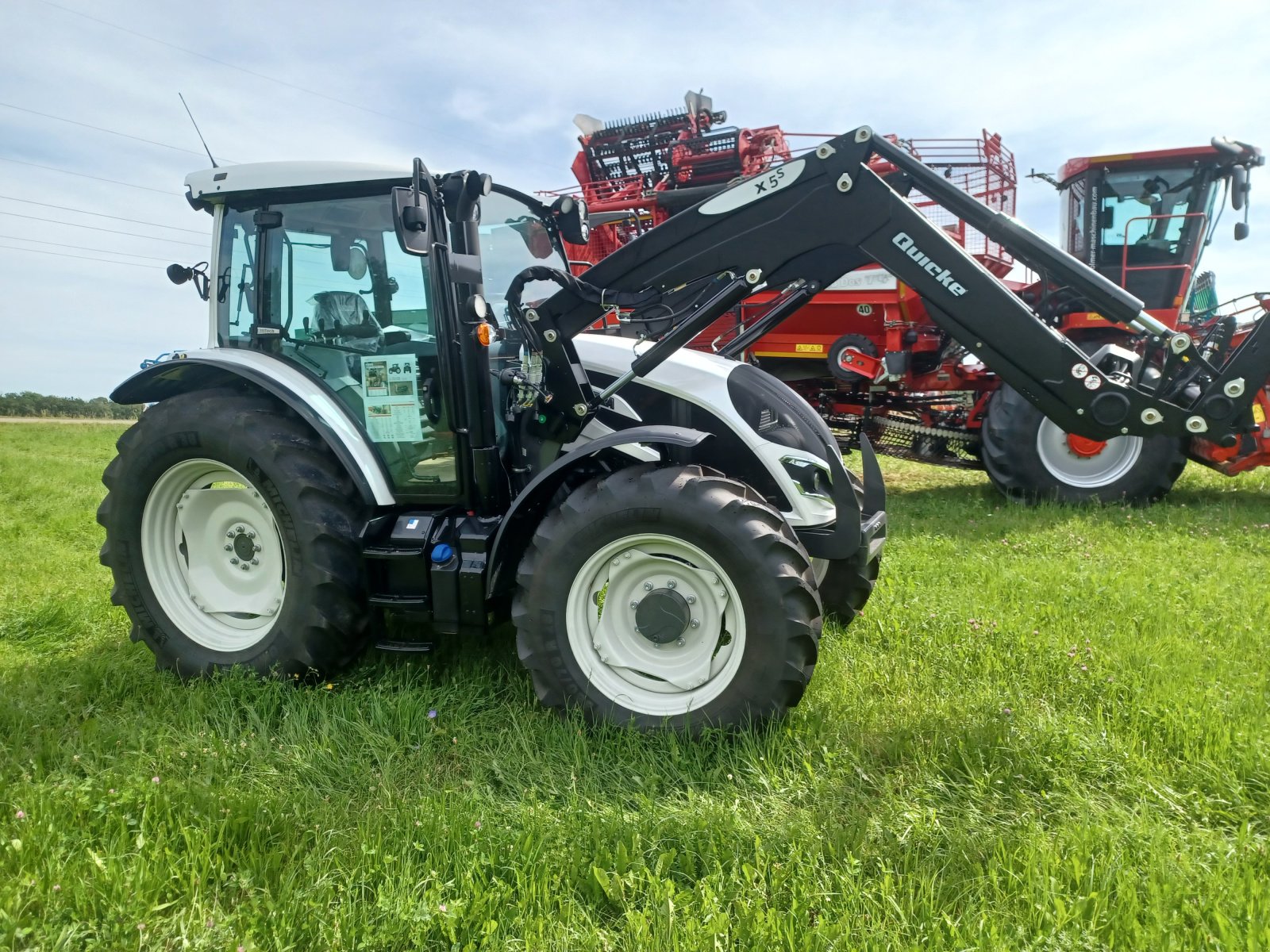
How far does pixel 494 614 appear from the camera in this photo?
11.5ft

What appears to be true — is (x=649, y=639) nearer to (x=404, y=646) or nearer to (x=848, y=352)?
(x=404, y=646)

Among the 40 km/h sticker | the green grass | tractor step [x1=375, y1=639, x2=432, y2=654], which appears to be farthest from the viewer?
tractor step [x1=375, y1=639, x2=432, y2=654]

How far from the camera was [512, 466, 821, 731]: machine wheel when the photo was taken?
9.18 ft

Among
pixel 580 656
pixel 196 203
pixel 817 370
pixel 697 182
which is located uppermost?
pixel 697 182

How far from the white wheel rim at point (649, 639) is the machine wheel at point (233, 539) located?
1.13 m

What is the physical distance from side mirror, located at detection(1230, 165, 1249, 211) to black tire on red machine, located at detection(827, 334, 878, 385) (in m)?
3.52

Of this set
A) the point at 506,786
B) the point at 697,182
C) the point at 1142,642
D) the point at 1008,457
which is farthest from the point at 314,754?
the point at 697,182

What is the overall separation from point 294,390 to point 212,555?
1.00m

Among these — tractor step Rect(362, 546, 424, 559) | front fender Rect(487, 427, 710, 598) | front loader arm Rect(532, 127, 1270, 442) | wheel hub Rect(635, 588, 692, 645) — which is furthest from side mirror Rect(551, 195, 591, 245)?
wheel hub Rect(635, 588, 692, 645)

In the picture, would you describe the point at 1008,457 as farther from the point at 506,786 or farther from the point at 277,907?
the point at 277,907

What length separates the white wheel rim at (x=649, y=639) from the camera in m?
2.96

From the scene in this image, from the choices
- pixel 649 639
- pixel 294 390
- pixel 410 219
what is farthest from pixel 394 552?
pixel 410 219

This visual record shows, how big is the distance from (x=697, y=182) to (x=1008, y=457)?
490 centimetres

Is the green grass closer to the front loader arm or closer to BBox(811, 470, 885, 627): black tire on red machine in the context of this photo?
BBox(811, 470, 885, 627): black tire on red machine
